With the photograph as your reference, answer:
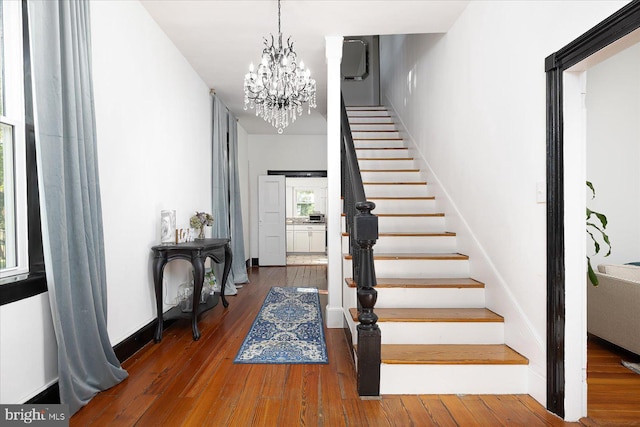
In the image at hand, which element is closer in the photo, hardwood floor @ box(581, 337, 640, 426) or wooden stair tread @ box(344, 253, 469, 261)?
hardwood floor @ box(581, 337, 640, 426)

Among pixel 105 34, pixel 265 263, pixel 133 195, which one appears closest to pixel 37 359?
pixel 133 195

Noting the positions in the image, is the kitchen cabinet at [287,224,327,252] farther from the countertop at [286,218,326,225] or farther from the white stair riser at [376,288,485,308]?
the white stair riser at [376,288,485,308]

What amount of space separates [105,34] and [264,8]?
1.27 m

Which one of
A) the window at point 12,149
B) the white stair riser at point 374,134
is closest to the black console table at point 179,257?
the window at point 12,149

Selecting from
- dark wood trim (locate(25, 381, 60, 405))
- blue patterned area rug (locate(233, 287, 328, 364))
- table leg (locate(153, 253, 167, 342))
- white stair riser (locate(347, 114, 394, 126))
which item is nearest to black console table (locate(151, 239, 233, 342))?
table leg (locate(153, 253, 167, 342))

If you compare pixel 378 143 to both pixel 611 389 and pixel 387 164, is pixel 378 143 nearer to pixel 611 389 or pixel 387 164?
pixel 387 164

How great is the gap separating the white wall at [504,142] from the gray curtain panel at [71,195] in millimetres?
2718

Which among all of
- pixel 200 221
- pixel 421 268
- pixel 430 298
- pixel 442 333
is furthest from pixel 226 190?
pixel 442 333

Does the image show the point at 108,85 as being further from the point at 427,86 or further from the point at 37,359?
the point at 427,86

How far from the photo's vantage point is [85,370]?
2.11m

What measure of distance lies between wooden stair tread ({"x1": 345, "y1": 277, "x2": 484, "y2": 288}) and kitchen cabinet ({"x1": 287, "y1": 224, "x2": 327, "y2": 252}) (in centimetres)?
709

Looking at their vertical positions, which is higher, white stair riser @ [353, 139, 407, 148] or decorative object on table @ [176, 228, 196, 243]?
white stair riser @ [353, 139, 407, 148]

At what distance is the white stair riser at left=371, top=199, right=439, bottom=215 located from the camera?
4016 millimetres

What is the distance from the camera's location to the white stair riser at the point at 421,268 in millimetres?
3109
